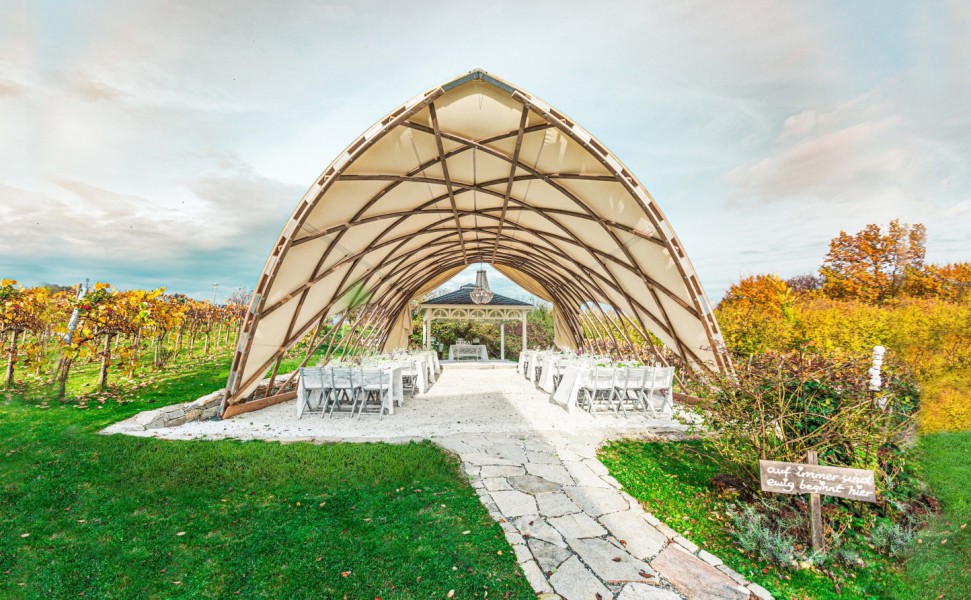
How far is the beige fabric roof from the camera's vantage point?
6.36 meters

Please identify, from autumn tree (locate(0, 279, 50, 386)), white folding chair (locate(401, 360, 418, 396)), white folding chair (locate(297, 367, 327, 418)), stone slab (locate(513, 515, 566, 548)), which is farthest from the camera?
white folding chair (locate(401, 360, 418, 396))

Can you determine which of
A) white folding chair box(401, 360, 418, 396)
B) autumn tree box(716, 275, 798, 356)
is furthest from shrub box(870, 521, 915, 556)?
white folding chair box(401, 360, 418, 396)

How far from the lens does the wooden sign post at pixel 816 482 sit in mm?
3127

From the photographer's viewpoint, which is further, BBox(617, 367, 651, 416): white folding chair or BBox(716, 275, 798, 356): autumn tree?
BBox(716, 275, 798, 356): autumn tree

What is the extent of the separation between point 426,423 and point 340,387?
6.90ft

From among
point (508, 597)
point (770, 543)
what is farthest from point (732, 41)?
point (508, 597)

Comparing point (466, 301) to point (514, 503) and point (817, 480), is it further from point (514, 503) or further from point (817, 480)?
point (817, 480)

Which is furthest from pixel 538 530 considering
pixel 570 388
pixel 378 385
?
pixel 570 388

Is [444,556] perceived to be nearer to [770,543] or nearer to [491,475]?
[491,475]

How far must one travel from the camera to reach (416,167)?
7910 mm

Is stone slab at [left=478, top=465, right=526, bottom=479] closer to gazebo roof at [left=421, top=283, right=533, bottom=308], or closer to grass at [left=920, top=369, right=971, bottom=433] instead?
grass at [left=920, top=369, right=971, bottom=433]

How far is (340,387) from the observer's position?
8523 millimetres

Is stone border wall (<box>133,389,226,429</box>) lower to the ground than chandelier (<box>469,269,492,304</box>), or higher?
lower

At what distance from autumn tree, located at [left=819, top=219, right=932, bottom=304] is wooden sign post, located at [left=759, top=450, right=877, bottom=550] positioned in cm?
2321
